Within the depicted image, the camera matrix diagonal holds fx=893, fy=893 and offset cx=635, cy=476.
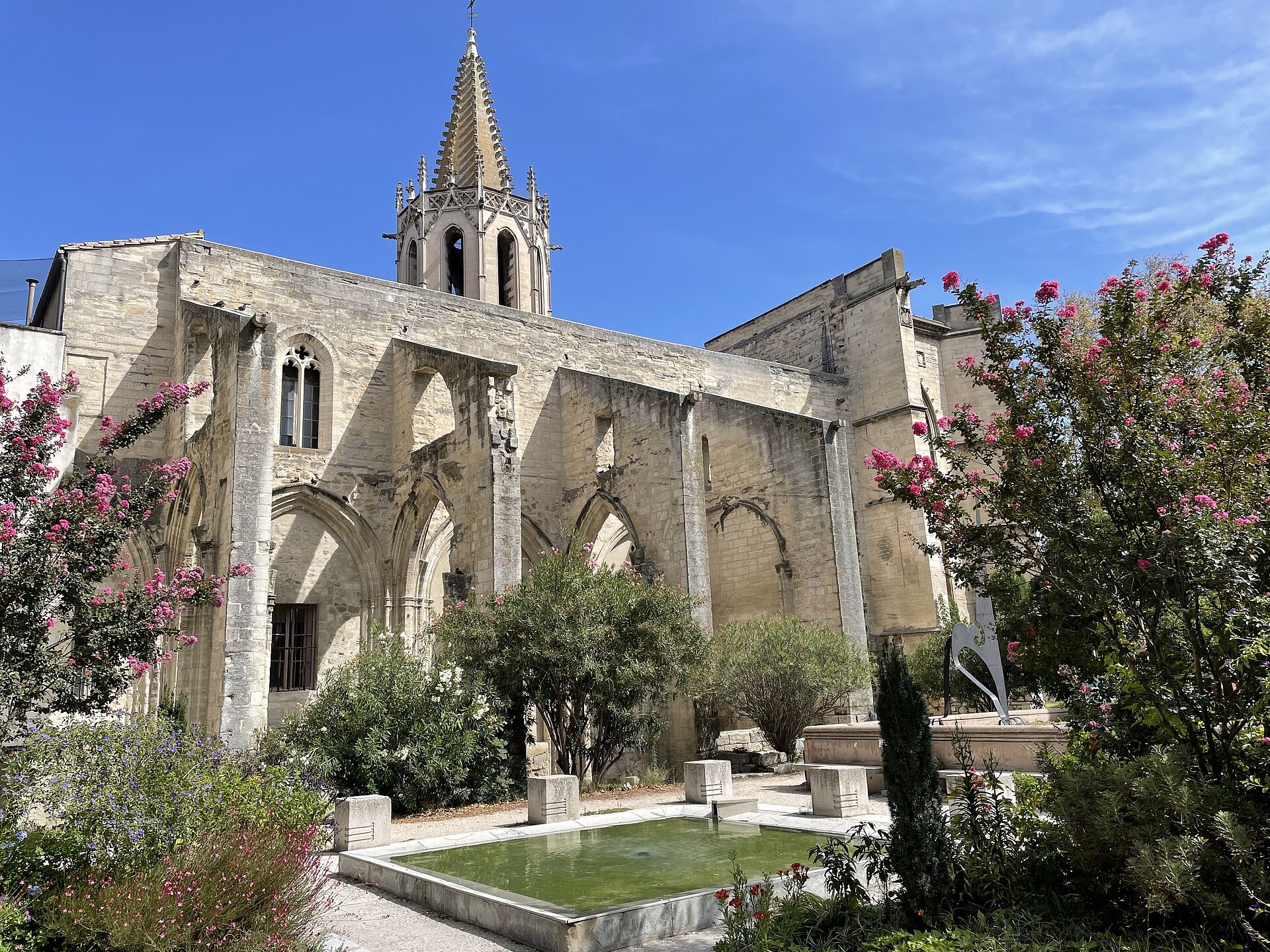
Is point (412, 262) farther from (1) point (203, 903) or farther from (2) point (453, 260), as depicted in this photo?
(1) point (203, 903)

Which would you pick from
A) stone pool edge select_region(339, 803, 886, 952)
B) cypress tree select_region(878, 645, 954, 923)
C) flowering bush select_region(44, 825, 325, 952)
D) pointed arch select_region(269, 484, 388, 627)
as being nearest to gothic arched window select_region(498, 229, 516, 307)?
pointed arch select_region(269, 484, 388, 627)

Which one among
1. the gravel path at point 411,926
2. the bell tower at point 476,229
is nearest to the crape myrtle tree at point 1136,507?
the gravel path at point 411,926

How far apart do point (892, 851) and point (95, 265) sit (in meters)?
14.3

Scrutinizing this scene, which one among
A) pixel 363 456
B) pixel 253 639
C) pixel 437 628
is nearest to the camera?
pixel 253 639

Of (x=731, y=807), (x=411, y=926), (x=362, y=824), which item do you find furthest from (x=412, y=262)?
(x=411, y=926)

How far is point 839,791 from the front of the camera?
7883 mm

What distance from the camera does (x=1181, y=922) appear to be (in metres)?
3.72

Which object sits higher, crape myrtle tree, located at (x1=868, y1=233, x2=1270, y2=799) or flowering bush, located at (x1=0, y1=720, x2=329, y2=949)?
crape myrtle tree, located at (x1=868, y1=233, x2=1270, y2=799)

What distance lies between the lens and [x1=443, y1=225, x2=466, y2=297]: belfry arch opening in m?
25.3

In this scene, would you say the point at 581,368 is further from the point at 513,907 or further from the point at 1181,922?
the point at 1181,922

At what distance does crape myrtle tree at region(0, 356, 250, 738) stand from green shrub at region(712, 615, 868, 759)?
7.52 m

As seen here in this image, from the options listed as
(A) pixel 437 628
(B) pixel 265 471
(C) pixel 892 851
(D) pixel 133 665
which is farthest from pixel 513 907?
(B) pixel 265 471

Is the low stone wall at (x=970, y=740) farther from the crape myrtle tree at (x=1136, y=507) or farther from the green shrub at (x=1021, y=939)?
the green shrub at (x=1021, y=939)

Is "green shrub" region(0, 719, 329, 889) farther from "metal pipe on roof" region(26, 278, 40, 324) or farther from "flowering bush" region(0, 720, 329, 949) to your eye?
"metal pipe on roof" region(26, 278, 40, 324)
